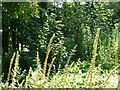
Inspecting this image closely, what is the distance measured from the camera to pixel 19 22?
4.55 meters

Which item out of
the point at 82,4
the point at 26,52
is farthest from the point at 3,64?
the point at 82,4

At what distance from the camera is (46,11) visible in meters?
4.90

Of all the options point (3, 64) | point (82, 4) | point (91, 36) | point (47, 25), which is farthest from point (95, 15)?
point (3, 64)

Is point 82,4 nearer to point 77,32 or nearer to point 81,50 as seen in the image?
point 77,32

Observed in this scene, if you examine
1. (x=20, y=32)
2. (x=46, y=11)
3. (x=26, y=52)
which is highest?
(x=46, y=11)

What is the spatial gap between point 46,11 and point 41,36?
47 cm

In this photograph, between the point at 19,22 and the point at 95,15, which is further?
the point at 95,15

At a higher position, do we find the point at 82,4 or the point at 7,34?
the point at 82,4

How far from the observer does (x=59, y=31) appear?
488 cm

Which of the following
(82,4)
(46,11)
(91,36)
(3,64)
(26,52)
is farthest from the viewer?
(82,4)

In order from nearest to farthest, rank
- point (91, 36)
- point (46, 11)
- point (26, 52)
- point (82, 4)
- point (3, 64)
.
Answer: point (3, 64)
point (26, 52)
point (46, 11)
point (91, 36)
point (82, 4)

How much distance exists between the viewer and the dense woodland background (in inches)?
171

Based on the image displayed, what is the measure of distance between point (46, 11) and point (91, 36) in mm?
1001

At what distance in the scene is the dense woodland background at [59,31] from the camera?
14.3 ft
